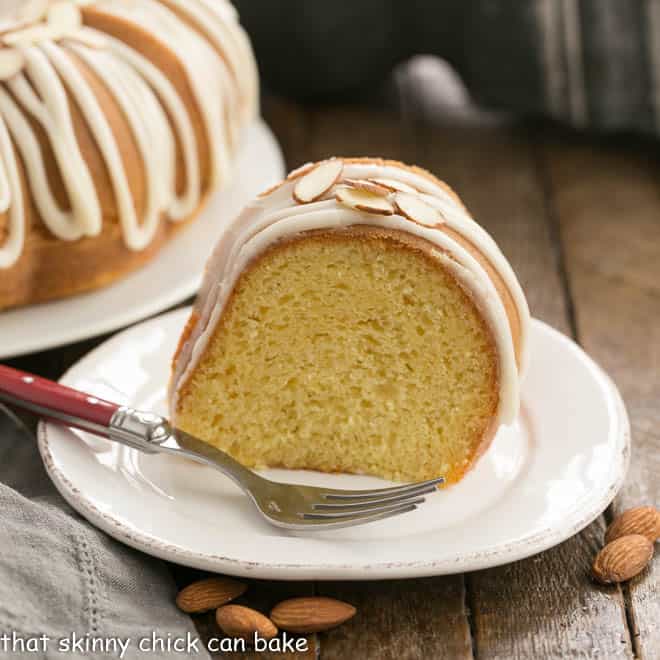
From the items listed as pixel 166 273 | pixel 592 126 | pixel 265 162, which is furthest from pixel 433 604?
pixel 592 126

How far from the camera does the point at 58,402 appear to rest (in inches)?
66.8

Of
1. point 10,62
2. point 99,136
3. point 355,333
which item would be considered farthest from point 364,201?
point 10,62

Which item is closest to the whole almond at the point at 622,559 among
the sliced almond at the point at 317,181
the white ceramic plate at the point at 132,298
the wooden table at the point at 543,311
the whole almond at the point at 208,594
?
the wooden table at the point at 543,311

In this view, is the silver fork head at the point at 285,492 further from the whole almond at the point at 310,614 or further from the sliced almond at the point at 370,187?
the sliced almond at the point at 370,187

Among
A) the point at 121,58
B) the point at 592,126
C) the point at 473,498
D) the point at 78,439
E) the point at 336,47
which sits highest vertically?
the point at 121,58

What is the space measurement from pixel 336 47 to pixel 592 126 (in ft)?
2.27

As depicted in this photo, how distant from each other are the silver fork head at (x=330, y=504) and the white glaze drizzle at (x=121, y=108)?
0.73 meters

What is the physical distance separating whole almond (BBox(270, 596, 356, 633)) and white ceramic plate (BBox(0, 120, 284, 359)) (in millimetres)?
749

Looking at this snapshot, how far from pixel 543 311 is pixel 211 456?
95cm

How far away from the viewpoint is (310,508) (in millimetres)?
1546

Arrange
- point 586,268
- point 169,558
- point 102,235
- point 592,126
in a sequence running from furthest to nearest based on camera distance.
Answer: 1. point 592,126
2. point 586,268
3. point 102,235
4. point 169,558

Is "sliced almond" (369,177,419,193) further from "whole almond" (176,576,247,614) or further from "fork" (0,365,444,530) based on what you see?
"whole almond" (176,576,247,614)

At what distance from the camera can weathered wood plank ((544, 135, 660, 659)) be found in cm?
175

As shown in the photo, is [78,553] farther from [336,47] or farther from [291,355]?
[336,47]
